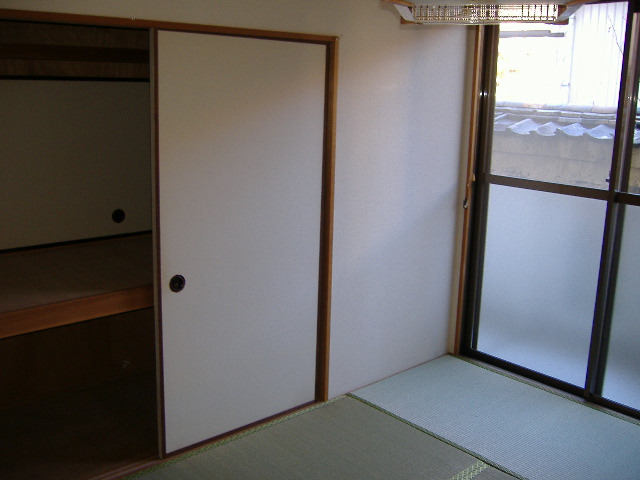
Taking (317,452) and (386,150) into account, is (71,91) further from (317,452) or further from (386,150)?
(317,452)

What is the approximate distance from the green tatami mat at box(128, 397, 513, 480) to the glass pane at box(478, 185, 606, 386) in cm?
110

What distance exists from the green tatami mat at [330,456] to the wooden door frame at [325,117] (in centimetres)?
36

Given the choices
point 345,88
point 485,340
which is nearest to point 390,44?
point 345,88

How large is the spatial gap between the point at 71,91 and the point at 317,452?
7.08 ft

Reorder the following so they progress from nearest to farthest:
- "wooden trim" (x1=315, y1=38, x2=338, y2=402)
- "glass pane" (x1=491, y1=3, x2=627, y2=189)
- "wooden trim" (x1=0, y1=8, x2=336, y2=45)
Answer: "wooden trim" (x1=0, y1=8, x2=336, y2=45) → "wooden trim" (x1=315, y1=38, x2=338, y2=402) → "glass pane" (x1=491, y1=3, x2=627, y2=189)

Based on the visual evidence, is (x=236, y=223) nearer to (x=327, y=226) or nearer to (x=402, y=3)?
(x=327, y=226)

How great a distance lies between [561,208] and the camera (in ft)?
13.0

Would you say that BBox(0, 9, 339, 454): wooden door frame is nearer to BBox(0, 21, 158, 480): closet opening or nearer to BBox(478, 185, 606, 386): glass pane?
BBox(0, 21, 158, 480): closet opening

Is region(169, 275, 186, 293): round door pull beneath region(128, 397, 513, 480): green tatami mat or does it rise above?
above

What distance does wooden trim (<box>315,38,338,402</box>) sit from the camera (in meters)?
3.44

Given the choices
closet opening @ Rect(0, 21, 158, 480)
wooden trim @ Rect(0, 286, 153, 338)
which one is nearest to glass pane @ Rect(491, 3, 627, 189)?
closet opening @ Rect(0, 21, 158, 480)

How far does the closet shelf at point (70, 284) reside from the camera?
2727 millimetres

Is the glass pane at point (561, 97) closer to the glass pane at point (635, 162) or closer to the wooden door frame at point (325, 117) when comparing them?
the glass pane at point (635, 162)

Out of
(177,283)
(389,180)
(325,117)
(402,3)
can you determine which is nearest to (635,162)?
(389,180)
